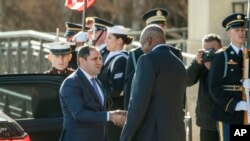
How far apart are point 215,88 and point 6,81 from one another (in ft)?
6.64

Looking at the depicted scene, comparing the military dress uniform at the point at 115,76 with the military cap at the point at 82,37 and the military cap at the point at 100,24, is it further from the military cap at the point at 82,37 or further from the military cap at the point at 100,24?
the military cap at the point at 82,37

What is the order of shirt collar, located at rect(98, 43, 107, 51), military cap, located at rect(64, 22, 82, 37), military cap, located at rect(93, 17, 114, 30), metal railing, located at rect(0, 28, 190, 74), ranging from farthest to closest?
metal railing, located at rect(0, 28, 190, 74), military cap, located at rect(64, 22, 82, 37), military cap, located at rect(93, 17, 114, 30), shirt collar, located at rect(98, 43, 107, 51)

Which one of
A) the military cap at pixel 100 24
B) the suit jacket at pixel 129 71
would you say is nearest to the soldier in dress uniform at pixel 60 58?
the military cap at pixel 100 24

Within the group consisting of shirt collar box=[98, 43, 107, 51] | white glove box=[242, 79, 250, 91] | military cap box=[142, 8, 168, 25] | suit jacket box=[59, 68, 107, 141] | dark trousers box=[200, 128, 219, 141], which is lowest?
dark trousers box=[200, 128, 219, 141]

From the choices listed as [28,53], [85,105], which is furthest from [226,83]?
[28,53]

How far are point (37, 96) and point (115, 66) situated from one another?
1.29 meters

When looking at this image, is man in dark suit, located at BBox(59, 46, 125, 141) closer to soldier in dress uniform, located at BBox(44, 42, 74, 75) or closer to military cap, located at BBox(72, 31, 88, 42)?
soldier in dress uniform, located at BBox(44, 42, 74, 75)

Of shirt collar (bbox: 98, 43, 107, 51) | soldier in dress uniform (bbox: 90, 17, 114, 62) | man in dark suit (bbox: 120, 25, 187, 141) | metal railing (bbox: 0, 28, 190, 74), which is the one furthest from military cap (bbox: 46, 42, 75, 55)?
metal railing (bbox: 0, 28, 190, 74)

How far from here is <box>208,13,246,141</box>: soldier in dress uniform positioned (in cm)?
993

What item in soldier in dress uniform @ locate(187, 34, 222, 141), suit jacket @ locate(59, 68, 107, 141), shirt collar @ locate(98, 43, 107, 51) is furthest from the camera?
shirt collar @ locate(98, 43, 107, 51)

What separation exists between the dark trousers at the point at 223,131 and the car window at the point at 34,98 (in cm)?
157

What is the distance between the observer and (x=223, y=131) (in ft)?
32.8

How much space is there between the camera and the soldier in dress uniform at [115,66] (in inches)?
426

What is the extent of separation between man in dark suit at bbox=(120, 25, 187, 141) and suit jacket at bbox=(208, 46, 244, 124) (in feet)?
4.22
